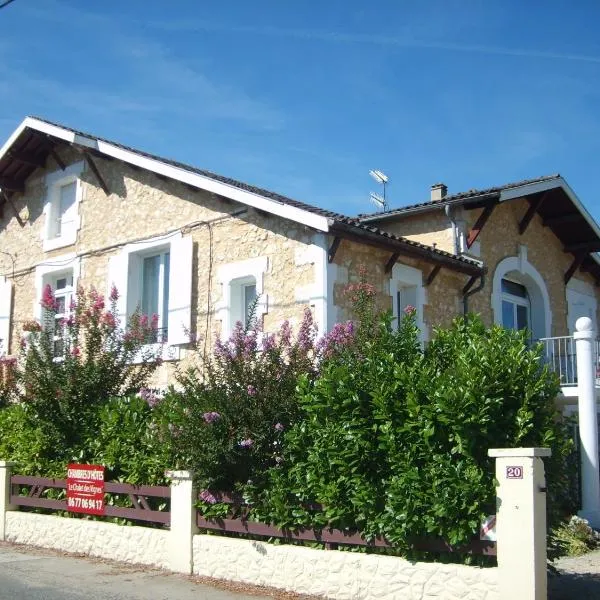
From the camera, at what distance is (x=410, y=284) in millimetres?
13219

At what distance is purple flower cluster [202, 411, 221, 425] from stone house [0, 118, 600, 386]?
11.3 feet

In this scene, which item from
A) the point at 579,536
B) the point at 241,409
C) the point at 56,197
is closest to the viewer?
the point at 241,409

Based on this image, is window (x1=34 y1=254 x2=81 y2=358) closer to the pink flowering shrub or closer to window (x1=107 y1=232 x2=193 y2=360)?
window (x1=107 y1=232 x2=193 y2=360)

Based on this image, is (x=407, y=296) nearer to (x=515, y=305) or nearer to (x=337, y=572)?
(x=515, y=305)

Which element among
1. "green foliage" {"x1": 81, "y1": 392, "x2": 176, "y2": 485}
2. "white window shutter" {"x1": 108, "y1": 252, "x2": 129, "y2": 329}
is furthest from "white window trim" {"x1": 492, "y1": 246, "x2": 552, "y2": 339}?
"green foliage" {"x1": 81, "y1": 392, "x2": 176, "y2": 485}

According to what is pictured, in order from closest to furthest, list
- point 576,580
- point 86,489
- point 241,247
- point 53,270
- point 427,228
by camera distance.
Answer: point 576,580
point 86,489
point 241,247
point 427,228
point 53,270

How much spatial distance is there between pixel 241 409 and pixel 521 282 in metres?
10.0

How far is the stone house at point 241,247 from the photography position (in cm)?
1220

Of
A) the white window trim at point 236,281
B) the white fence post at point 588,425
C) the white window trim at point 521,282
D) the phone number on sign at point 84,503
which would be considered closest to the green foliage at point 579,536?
the white fence post at point 588,425

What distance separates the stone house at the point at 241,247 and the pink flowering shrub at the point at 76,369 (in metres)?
1.81

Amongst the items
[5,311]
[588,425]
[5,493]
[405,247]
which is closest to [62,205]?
[5,311]

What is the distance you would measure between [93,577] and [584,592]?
16.5 ft

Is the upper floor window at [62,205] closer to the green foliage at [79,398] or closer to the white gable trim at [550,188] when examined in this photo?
the green foliage at [79,398]

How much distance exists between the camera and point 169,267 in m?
14.3
